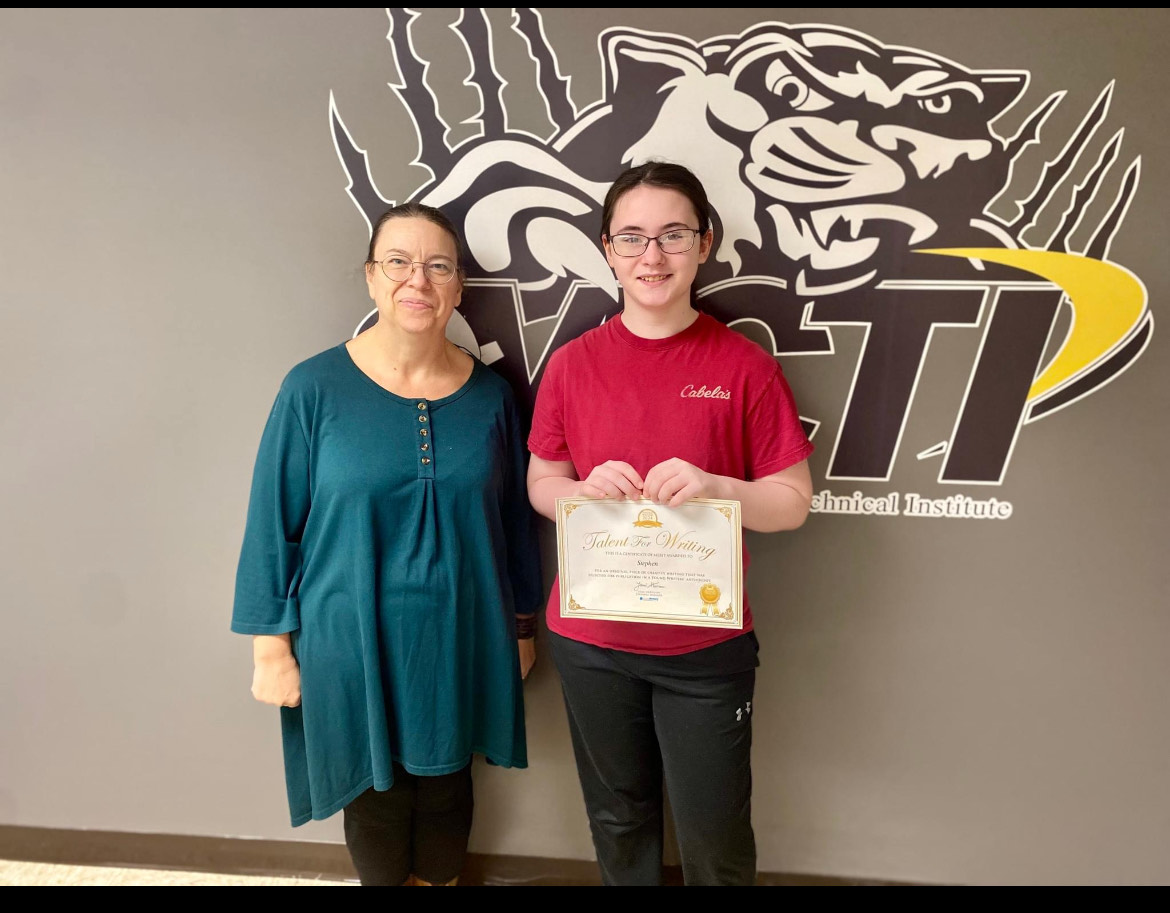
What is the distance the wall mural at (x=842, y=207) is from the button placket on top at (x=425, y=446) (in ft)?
1.28

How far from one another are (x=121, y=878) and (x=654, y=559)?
1829 millimetres

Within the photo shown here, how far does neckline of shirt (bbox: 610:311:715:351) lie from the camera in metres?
1.31

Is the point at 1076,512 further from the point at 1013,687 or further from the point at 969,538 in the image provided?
the point at 1013,687

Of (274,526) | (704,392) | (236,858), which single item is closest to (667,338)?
(704,392)

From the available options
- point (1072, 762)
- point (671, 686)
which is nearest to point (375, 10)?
point (671, 686)

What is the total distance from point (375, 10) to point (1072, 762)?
8.06ft

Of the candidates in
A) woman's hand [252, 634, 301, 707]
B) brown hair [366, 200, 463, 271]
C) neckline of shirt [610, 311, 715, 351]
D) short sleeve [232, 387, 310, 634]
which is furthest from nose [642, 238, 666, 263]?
woman's hand [252, 634, 301, 707]

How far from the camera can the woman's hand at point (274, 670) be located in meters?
1.42

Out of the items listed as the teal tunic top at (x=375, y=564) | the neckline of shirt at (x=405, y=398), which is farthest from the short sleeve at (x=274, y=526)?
the neckline of shirt at (x=405, y=398)

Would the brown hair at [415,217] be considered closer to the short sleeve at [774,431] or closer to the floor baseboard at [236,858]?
the short sleeve at [774,431]

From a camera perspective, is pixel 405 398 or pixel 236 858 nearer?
pixel 405 398

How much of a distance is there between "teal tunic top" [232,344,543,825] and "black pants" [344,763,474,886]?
0.07m

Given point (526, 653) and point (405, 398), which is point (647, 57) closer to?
point (405, 398)

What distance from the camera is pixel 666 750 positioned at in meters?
1.35
